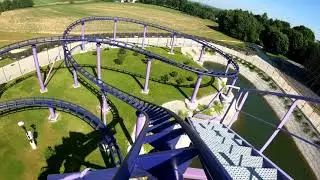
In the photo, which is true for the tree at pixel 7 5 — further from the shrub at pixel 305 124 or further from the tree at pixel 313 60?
the tree at pixel 313 60

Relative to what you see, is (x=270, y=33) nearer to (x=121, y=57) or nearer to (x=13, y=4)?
(x=121, y=57)

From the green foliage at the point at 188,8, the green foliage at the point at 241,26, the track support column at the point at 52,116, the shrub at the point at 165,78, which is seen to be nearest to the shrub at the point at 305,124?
the shrub at the point at 165,78

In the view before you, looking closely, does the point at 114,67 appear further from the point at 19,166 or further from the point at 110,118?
the point at 19,166

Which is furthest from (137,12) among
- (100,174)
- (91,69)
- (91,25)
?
(100,174)

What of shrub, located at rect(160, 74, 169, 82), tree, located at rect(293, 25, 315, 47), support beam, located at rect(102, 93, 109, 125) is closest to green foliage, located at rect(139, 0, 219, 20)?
tree, located at rect(293, 25, 315, 47)

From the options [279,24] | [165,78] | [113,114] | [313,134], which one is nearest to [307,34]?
[279,24]

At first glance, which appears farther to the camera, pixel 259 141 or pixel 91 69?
pixel 91 69
